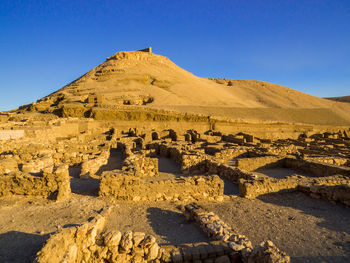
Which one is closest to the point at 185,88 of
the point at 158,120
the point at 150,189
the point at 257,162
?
the point at 158,120

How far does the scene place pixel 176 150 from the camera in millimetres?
11836

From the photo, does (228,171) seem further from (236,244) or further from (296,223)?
(236,244)

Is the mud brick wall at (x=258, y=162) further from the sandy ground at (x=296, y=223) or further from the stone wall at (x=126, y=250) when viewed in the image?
the stone wall at (x=126, y=250)

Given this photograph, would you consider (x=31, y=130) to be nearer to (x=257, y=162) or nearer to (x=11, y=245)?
(x=11, y=245)

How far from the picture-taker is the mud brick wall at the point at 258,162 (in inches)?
395

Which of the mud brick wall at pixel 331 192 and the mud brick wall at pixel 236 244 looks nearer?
the mud brick wall at pixel 236 244

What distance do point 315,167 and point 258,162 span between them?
2346mm

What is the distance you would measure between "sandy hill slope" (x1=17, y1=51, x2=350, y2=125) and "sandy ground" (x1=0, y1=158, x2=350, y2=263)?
2878 centimetres

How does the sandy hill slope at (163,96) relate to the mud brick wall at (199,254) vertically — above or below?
above

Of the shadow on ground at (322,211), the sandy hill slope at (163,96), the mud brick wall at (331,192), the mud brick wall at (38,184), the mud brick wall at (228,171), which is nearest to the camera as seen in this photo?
the shadow on ground at (322,211)

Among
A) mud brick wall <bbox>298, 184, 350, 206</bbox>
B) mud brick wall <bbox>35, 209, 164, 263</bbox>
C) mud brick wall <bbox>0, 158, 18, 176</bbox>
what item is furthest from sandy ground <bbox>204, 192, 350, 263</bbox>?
mud brick wall <bbox>0, 158, 18, 176</bbox>

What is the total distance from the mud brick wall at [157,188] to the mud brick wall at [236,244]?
1.34m

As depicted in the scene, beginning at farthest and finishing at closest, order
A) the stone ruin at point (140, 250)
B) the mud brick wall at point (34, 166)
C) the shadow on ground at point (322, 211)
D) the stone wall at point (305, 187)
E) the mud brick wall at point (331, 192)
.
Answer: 1. the mud brick wall at point (34, 166)
2. the stone wall at point (305, 187)
3. the mud brick wall at point (331, 192)
4. the shadow on ground at point (322, 211)
5. the stone ruin at point (140, 250)

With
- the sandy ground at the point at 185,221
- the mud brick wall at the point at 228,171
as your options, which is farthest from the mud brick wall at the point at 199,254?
the mud brick wall at the point at 228,171
